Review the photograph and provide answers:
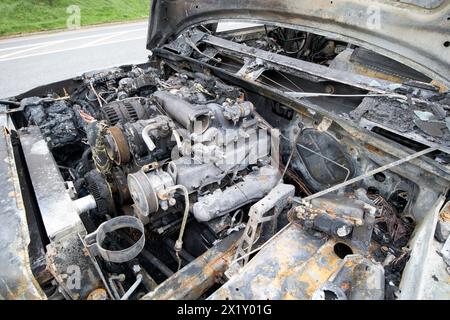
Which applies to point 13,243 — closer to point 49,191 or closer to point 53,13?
point 49,191

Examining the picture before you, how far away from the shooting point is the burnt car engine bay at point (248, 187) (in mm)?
1346

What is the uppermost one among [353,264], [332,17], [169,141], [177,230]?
[332,17]

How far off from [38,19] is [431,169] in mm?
14322

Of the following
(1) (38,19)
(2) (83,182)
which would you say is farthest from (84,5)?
(2) (83,182)

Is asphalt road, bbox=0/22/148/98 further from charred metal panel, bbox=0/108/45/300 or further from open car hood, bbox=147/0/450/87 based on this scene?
charred metal panel, bbox=0/108/45/300

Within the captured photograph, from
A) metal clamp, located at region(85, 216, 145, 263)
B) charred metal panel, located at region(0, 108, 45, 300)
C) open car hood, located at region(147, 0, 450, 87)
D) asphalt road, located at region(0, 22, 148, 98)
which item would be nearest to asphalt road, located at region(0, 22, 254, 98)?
asphalt road, located at region(0, 22, 148, 98)

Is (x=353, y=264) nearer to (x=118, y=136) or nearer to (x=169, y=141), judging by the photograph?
(x=169, y=141)

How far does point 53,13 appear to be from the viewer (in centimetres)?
1259

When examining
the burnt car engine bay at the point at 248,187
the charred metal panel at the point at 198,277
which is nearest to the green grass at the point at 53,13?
the burnt car engine bay at the point at 248,187

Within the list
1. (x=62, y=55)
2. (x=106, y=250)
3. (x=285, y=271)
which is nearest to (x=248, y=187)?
(x=285, y=271)

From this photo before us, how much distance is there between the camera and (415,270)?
1239 mm

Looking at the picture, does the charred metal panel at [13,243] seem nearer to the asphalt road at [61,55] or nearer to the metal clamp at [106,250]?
the metal clamp at [106,250]

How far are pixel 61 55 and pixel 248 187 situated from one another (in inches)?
304

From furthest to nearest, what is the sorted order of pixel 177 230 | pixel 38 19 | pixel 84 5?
pixel 84 5 < pixel 38 19 < pixel 177 230
